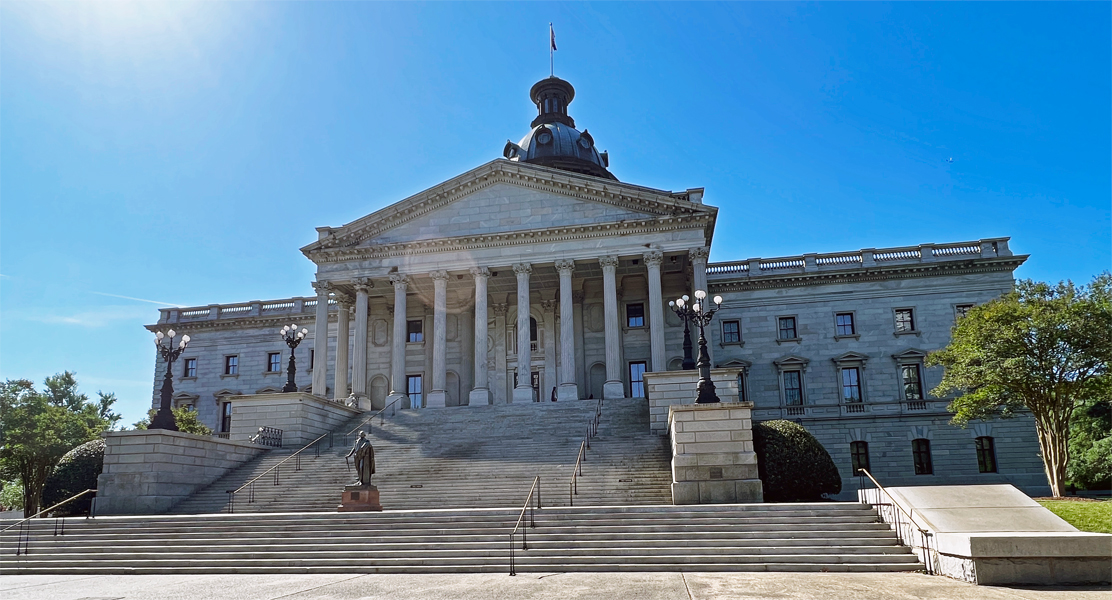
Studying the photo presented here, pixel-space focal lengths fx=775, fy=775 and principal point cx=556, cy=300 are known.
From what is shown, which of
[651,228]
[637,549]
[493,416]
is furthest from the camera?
[651,228]

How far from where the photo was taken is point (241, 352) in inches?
1964

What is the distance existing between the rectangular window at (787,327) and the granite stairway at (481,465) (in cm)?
1386

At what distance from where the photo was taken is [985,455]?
38.9m

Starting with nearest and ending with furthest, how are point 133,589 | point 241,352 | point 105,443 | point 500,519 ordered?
1. point 133,589
2. point 500,519
3. point 105,443
4. point 241,352

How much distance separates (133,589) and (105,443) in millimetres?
13251

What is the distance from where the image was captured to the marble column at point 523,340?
1412 inches

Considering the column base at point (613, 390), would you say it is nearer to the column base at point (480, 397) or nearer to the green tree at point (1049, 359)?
the column base at point (480, 397)

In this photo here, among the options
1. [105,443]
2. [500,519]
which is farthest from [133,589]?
[105,443]

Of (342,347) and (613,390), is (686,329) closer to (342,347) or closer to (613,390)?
(613,390)

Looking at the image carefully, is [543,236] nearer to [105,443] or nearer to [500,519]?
[105,443]

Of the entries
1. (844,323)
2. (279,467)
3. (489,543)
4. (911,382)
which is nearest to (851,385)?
(911,382)

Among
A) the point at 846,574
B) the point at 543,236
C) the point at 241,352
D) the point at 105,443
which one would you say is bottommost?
the point at 846,574

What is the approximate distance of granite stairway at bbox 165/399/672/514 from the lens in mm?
21719

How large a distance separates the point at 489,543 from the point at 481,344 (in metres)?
22.8
